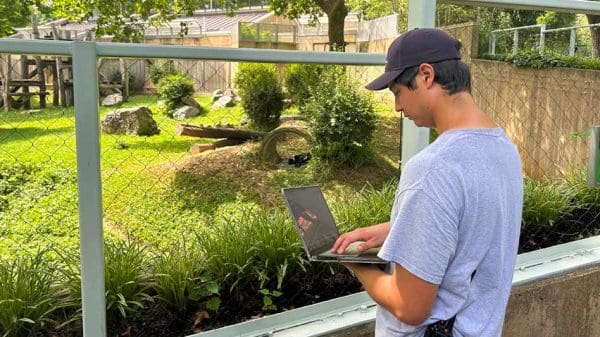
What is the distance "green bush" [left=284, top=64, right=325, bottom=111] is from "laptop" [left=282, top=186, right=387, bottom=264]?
737 centimetres

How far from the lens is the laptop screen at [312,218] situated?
4.94ft

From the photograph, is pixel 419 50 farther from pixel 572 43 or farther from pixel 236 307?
pixel 572 43

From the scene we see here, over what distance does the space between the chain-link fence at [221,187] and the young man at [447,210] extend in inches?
44.4

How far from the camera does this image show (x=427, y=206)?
46.4 inches

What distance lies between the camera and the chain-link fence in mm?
2479

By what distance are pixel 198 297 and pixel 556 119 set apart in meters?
7.46

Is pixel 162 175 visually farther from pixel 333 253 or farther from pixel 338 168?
pixel 333 253

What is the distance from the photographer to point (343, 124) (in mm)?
8062

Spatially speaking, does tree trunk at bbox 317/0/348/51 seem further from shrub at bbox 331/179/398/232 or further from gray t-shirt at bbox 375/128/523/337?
gray t-shirt at bbox 375/128/523/337

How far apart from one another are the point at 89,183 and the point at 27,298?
0.66 m

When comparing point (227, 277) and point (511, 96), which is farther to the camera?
point (511, 96)

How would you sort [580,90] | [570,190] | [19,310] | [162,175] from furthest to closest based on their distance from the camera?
1. [580,90]
2. [162,175]
3. [570,190]
4. [19,310]

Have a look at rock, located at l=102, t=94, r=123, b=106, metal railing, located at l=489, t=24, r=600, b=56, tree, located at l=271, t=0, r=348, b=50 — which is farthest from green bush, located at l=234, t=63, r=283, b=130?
rock, located at l=102, t=94, r=123, b=106

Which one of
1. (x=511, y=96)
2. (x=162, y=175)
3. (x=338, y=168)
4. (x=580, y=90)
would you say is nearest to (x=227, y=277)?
(x=162, y=175)
